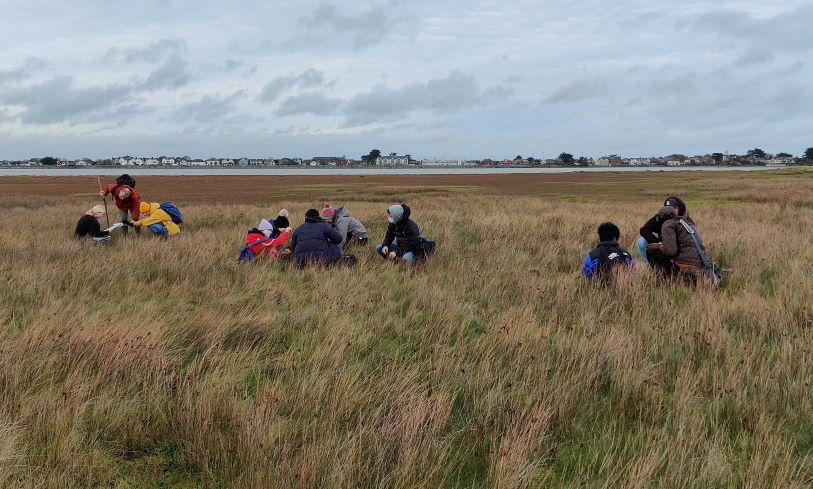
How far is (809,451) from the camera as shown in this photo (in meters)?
2.93

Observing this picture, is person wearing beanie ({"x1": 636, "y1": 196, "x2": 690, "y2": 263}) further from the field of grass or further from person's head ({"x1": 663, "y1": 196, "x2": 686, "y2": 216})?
the field of grass

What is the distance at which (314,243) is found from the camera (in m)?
8.44

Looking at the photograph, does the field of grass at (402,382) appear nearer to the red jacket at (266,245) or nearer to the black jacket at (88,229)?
the red jacket at (266,245)

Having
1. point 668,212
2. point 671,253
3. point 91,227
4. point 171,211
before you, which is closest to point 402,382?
point 671,253

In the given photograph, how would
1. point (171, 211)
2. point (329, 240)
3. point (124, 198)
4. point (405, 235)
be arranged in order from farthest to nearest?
point (171, 211), point (124, 198), point (405, 235), point (329, 240)

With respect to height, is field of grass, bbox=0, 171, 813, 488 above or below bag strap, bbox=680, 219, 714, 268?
below

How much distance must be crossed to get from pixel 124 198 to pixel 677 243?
466 inches

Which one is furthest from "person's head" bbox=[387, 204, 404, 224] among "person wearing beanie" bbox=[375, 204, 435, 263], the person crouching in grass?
the person crouching in grass

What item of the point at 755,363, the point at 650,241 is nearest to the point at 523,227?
the point at 650,241

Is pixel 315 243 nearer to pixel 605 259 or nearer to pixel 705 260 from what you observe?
pixel 605 259

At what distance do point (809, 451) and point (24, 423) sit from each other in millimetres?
4714

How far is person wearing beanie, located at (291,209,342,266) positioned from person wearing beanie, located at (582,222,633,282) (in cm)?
412

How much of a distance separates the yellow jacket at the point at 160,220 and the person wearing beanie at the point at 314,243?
4988mm

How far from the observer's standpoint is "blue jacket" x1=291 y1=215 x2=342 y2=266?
834 centimetres
